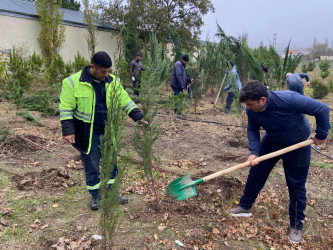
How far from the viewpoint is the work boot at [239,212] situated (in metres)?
3.35

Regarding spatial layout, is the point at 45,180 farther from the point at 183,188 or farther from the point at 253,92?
the point at 253,92

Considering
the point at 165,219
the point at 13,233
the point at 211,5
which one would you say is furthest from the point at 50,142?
the point at 211,5

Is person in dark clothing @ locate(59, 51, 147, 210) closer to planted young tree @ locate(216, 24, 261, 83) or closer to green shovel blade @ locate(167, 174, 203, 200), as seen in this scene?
green shovel blade @ locate(167, 174, 203, 200)

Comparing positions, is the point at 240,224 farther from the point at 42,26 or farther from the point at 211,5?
the point at 211,5

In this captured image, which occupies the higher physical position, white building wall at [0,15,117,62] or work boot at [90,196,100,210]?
white building wall at [0,15,117,62]

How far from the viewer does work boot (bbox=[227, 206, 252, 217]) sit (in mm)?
3347

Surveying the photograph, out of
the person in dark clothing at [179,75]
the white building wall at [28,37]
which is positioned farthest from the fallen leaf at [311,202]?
the white building wall at [28,37]

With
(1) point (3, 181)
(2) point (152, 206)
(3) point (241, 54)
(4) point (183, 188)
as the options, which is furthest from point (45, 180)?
(3) point (241, 54)

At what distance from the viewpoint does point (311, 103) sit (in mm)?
2562

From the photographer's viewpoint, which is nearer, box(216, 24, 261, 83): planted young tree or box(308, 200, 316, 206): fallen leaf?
box(308, 200, 316, 206): fallen leaf

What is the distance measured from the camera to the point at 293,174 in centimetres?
286

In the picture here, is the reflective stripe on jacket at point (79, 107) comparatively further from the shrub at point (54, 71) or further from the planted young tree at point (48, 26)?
the planted young tree at point (48, 26)

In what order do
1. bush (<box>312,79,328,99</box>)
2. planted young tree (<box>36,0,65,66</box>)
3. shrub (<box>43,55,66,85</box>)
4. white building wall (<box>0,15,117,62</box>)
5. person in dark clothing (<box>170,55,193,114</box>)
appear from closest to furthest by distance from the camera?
person in dark clothing (<box>170,55,193,114</box>) → shrub (<box>43,55,66,85</box>) → white building wall (<box>0,15,117,62</box>) → bush (<box>312,79,328,99</box>) → planted young tree (<box>36,0,65,66</box>)

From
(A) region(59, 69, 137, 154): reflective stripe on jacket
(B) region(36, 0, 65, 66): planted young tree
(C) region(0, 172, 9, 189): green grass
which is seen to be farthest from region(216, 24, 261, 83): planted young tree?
(B) region(36, 0, 65, 66): planted young tree
